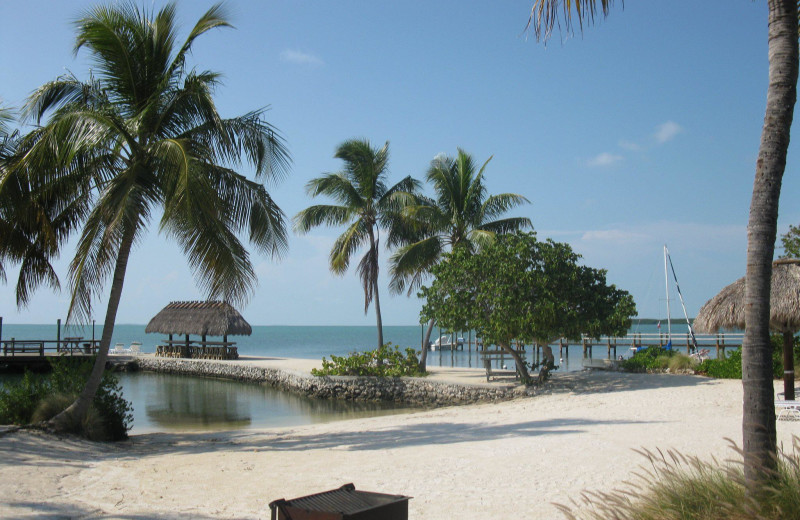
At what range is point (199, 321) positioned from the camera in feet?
117

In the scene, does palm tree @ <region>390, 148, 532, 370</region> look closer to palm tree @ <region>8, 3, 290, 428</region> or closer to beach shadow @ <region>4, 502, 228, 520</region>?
palm tree @ <region>8, 3, 290, 428</region>

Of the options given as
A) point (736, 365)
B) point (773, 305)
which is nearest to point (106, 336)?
point (773, 305)

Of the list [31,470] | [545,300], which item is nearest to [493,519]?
[31,470]

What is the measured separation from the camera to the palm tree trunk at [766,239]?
427 cm

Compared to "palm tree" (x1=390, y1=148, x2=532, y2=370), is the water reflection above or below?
below

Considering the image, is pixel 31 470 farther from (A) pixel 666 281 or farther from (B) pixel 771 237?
(A) pixel 666 281

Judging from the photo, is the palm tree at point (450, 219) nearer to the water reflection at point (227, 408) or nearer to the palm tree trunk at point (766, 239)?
the water reflection at point (227, 408)

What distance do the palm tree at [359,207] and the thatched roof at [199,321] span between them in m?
12.0

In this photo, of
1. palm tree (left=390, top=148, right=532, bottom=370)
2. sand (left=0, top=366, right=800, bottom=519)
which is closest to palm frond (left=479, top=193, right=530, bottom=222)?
palm tree (left=390, top=148, right=532, bottom=370)

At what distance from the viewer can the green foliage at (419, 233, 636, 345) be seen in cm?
1734

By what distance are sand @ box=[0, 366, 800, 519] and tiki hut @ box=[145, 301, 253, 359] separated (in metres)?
22.0

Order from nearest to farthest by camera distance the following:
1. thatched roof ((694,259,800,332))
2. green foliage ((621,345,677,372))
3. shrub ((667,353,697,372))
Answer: thatched roof ((694,259,800,332)) < shrub ((667,353,697,372)) < green foliage ((621,345,677,372))

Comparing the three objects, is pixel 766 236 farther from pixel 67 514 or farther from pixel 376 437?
pixel 376 437

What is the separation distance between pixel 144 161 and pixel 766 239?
30.8 ft
